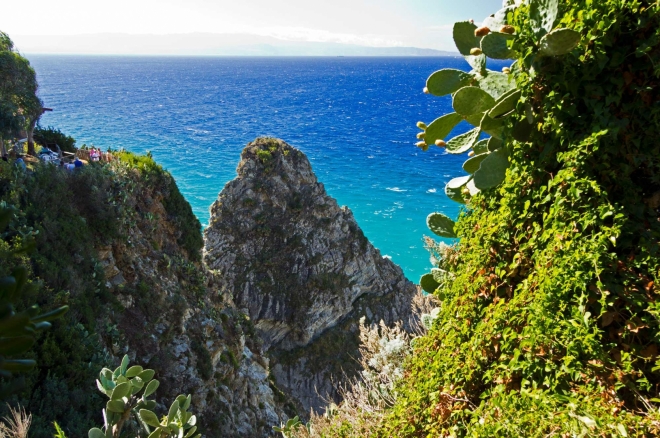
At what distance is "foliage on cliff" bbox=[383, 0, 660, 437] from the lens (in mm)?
3000

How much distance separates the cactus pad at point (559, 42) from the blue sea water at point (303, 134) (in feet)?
143

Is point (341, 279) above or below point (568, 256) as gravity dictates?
below

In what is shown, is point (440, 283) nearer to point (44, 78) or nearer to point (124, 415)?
point (124, 415)

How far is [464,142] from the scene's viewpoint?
4410 mm

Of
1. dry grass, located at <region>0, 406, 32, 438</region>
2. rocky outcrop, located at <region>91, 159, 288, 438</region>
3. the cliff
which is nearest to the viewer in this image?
dry grass, located at <region>0, 406, 32, 438</region>

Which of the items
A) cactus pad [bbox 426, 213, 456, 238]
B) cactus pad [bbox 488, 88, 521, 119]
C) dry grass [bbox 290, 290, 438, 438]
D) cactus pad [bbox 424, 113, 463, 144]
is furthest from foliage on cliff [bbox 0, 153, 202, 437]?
cactus pad [bbox 488, 88, 521, 119]

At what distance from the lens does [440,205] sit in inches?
2228

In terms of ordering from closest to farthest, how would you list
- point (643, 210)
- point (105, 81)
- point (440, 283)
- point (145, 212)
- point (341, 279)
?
1. point (643, 210)
2. point (440, 283)
3. point (145, 212)
4. point (341, 279)
5. point (105, 81)

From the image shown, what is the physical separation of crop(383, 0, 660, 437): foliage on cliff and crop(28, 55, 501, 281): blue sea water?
42924mm

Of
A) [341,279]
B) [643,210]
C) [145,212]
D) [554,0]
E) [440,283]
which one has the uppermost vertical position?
[554,0]

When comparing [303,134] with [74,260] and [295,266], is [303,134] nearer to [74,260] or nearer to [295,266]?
[295,266]

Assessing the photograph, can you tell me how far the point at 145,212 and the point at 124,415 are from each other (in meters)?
12.0

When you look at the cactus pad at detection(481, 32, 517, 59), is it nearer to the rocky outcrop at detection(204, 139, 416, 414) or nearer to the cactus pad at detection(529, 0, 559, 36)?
the cactus pad at detection(529, 0, 559, 36)

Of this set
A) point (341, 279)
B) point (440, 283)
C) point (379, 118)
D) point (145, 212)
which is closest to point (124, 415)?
point (440, 283)
